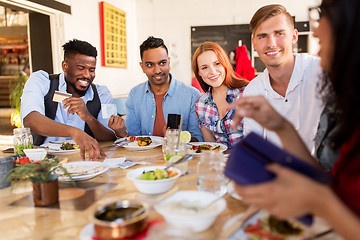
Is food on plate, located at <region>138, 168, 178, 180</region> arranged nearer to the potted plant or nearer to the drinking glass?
the drinking glass

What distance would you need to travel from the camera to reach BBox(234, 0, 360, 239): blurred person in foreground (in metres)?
0.68

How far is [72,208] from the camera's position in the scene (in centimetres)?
112

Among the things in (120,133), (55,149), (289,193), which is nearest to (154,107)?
(120,133)

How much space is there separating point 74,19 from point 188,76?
2.59 m

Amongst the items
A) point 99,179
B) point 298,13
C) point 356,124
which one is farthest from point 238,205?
point 298,13

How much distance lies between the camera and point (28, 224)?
3.28 ft

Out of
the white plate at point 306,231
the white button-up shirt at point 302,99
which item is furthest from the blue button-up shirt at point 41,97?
the white plate at point 306,231

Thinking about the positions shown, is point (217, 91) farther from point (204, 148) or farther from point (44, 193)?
point (44, 193)

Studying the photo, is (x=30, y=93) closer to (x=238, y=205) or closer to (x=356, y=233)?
(x=238, y=205)

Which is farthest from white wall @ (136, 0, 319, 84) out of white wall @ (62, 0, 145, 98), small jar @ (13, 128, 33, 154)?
small jar @ (13, 128, 33, 154)

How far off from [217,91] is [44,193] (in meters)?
1.74

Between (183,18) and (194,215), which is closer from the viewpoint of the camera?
(194,215)

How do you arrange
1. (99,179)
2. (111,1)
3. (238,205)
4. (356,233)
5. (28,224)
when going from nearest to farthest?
(356,233)
(28,224)
(238,205)
(99,179)
(111,1)

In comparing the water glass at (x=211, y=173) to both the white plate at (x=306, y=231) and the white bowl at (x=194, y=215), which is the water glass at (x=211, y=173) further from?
the white plate at (x=306, y=231)
